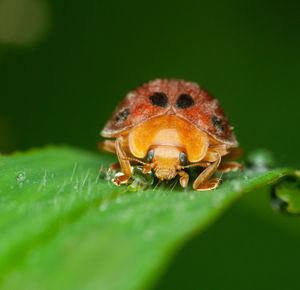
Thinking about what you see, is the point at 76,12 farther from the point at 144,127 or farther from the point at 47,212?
the point at 47,212

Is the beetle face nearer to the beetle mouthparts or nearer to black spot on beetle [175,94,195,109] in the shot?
the beetle mouthparts

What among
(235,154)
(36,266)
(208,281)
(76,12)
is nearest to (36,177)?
(36,266)

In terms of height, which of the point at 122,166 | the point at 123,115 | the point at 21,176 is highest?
the point at 123,115

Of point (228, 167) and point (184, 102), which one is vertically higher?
point (184, 102)

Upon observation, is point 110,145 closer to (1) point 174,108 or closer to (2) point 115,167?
(2) point 115,167

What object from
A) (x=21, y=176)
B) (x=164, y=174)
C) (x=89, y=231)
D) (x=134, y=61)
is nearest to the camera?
(x=89, y=231)

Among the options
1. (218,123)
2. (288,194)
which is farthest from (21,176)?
(288,194)
